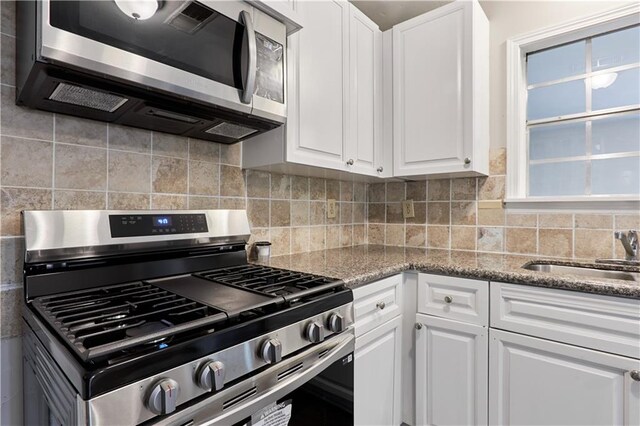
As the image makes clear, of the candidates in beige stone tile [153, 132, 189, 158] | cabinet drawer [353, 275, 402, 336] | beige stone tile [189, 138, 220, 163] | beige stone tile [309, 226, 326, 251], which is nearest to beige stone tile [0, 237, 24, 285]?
beige stone tile [153, 132, 189, 158]

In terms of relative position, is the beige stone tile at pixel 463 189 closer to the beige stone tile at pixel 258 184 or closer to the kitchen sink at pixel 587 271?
the kitchen sink at pixel 587 271

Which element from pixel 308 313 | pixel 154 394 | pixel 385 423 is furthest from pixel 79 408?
pixel 385 423

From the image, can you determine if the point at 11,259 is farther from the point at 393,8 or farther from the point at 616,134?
the point at 616,134

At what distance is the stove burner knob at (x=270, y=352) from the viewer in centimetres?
81

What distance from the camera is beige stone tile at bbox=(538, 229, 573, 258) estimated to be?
1.75 meters

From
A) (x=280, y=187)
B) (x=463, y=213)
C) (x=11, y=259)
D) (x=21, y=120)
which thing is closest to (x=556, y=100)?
(x=463, y=213)

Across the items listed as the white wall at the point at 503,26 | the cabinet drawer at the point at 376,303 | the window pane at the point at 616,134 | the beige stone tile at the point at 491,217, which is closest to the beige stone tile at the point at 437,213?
the beige stone tile at the point at 491,217

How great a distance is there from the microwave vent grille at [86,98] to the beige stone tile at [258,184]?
688 millimetres

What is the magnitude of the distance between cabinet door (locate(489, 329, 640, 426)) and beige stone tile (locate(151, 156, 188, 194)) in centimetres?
146

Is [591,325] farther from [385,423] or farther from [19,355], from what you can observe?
[19,355]

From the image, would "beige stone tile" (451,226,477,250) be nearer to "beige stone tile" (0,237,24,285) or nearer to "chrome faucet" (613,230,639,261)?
"chrome faucet" (613,230,639,261)

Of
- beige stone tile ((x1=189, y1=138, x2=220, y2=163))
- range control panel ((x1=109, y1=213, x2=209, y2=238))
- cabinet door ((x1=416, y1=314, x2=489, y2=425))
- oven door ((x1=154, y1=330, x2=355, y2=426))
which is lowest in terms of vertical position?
cabinet door ((x1=416, y1=314, x2=489, y2=425))

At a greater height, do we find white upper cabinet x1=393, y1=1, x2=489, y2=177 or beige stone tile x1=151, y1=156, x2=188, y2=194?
white upper cabinet x1=393, y1=1, x2=489, y2=177

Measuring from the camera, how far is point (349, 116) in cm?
177
